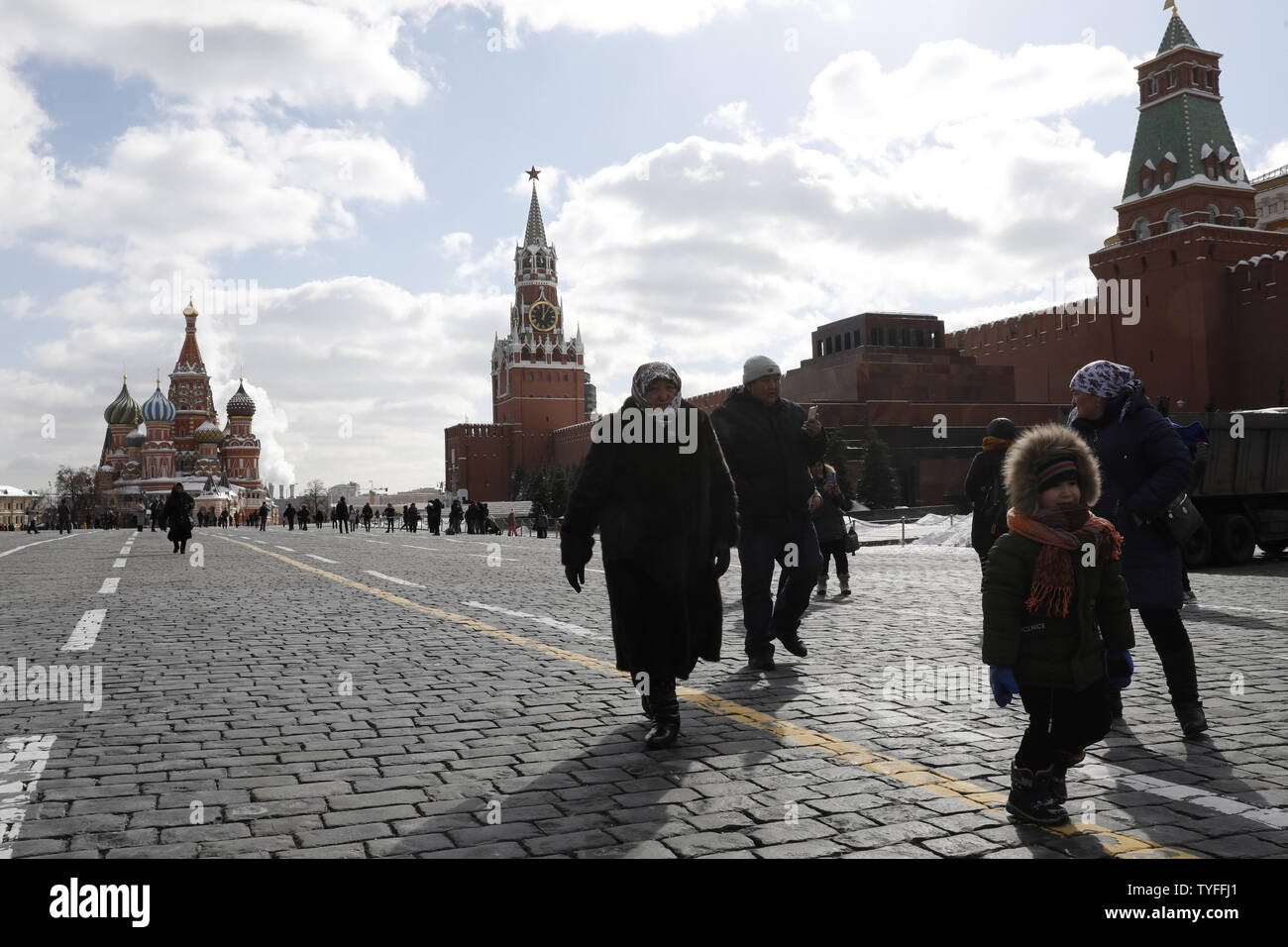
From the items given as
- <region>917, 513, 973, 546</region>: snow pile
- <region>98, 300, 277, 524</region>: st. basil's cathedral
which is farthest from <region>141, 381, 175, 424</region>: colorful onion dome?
<region>917, 513, 973, 546</region>: snow pile

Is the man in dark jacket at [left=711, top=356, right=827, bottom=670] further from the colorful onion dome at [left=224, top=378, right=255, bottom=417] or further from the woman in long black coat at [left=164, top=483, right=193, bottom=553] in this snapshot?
the colorful onion dome at [left=224, top=378, right=255, bottom=417]

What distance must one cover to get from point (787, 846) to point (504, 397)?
129 m

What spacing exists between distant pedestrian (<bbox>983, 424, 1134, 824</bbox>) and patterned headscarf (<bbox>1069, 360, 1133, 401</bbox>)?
4.62 feet

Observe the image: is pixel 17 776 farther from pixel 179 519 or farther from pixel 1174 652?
pixel 179 519

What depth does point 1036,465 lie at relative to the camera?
3.62m

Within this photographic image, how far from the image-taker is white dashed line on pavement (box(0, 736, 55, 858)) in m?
3.45

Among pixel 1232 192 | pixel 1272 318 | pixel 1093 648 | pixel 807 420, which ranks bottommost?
pixel 1093 648

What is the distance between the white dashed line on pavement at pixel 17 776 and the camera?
136 inches

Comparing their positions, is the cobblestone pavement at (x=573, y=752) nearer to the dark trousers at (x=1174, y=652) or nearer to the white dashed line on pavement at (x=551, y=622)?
the white dashed line on pavement at (x=551, y=622)

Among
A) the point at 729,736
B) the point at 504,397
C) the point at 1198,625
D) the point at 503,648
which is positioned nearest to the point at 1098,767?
the point at 729,736

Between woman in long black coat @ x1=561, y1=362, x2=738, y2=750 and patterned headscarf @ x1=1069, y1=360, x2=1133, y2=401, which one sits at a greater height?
patterned headscarf @ x1=1069, y1=360, x2=1133, y2=401

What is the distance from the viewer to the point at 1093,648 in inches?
136

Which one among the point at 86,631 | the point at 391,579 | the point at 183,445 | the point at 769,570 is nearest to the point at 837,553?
the point at 769,570
